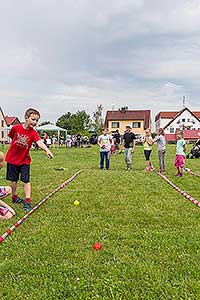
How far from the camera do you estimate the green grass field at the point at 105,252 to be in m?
2.94

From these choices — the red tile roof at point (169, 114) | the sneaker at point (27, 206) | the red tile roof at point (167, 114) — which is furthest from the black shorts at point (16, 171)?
the red tile roof at point (167, 114)

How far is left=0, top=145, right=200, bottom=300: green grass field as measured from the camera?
116 inches

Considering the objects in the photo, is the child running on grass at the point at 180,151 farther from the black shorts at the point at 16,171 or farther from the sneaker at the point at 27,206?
the sneaker at the point at 27,206

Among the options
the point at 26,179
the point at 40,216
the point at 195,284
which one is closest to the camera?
the point at 195,284

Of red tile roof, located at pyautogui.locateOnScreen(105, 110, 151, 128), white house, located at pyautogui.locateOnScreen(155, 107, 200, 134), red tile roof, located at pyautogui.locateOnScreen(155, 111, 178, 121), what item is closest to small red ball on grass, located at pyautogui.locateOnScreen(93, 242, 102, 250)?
red tile roof, located at pyautogui.locateOnScreen(105, 110, 151, 128)

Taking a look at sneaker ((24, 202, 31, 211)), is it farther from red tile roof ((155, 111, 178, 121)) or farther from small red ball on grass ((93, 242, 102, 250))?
red tile roof ((155, 111, 178, 121))

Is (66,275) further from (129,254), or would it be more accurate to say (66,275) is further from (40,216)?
(40,216)

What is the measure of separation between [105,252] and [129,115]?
211ft

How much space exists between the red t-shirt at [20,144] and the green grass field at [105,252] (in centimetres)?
92

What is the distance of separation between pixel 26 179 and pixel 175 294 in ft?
12.5

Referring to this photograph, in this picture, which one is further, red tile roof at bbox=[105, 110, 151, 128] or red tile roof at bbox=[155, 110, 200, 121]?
red tile roof at bbox=[155, 110, 200, 121]

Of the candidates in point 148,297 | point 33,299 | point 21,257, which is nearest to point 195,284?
point 148,297

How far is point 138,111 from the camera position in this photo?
68.4 metres

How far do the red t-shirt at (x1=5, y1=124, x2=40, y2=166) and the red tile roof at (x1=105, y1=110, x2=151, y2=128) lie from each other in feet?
200
